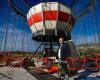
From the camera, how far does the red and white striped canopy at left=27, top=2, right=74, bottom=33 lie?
19828mm

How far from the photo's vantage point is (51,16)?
19906 mm

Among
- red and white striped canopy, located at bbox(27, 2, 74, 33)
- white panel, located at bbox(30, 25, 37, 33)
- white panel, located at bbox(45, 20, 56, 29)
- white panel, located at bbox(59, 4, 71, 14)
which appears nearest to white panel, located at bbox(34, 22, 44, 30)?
red and white striped canopy, located at bbox(27, 2, 74, 33)

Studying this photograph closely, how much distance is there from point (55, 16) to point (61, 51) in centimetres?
1151

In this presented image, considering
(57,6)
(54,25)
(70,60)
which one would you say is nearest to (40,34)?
(54,25)

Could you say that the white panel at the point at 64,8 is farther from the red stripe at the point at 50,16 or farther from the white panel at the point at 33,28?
the white panel at the point at 33,28

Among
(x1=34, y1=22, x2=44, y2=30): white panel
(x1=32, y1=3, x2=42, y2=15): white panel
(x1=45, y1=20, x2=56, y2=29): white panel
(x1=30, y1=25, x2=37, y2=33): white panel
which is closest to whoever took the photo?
(x1=45, y1=20, x2=56, y2=29): white panel

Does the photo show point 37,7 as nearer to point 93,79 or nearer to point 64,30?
point 64,30

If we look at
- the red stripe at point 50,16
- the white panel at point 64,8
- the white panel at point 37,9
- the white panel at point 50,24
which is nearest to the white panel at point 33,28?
the red stripe at point 50,16

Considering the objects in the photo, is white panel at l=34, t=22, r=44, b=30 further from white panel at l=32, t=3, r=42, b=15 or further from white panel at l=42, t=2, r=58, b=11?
white panel at l=42, t=2, r=58, b=11

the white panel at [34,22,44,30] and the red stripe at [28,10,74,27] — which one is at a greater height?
the red stripe at [28,10,74,27]

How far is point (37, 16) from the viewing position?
805 inches

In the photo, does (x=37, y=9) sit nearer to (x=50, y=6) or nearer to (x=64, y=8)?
(x=50, y=6)

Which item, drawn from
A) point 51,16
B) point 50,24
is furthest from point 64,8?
point 50,24

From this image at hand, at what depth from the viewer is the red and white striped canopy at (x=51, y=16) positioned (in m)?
19.8
